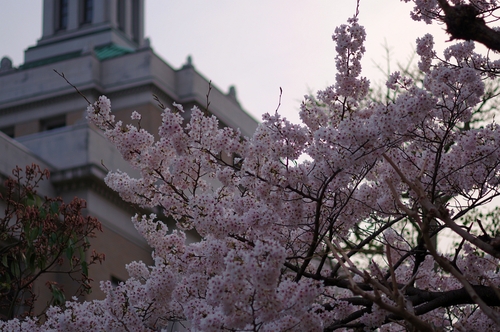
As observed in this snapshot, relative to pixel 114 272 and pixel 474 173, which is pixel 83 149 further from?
pixel 474 173

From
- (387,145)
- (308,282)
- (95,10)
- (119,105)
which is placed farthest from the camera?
(95,10)

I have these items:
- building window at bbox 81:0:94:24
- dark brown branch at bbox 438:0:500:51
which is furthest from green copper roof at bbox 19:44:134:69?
dark brown branch at bbox 438:0:500:51

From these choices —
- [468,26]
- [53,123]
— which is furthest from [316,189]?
[53,123]

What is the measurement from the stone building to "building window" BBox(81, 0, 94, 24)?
0.12ft

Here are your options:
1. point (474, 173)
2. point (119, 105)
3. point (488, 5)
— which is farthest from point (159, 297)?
point (119, 105)

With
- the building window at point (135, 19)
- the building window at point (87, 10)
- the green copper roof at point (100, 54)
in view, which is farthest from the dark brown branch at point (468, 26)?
the building window at point (135, 19)

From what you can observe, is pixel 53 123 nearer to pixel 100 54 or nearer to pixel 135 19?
pixel 100 54

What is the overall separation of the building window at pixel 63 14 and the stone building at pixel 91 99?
36 mm

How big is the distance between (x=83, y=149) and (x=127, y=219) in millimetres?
2117

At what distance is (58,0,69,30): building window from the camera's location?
3322 cm

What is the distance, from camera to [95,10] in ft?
107

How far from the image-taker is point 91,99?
26766mm

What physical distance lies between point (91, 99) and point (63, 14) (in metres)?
7.86

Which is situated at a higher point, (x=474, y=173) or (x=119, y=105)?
(x=119, y=105)
